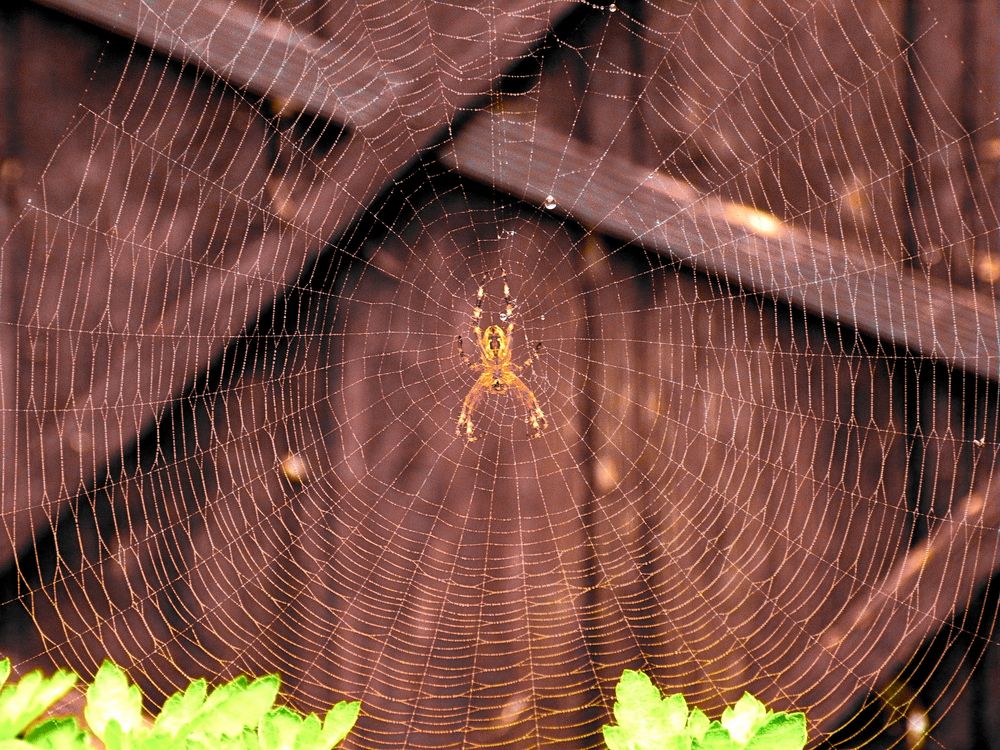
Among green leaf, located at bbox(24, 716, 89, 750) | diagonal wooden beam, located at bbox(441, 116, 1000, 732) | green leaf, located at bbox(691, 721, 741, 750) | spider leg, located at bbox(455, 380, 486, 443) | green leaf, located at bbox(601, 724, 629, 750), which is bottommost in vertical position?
green leaf, located at bbox(24, 716, 89, 750)

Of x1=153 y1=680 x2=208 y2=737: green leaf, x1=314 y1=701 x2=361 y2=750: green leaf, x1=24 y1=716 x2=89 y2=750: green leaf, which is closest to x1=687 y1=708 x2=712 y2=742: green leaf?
x1=314 y1=701 x2=361 y2=750: green leaf

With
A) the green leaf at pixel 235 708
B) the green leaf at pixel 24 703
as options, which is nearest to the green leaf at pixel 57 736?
the green leaf at pixel 24 703

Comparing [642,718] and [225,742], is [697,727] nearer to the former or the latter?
[642,718]

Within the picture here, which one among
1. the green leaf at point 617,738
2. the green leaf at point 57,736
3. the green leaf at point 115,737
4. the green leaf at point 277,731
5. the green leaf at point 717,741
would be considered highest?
the green leaf at point 717,741

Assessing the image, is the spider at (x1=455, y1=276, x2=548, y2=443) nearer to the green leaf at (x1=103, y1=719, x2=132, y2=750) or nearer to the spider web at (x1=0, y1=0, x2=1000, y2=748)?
the spider web at (x1=0, y1=0, x2=1000, y2=748)

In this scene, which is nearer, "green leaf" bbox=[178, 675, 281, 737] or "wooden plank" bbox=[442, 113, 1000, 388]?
"green leaf" bbox=[178, 675, 281, 737]

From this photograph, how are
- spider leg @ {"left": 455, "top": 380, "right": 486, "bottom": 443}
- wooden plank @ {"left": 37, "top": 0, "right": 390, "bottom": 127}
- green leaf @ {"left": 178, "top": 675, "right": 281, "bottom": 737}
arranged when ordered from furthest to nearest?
spider leg @ {"left": 455, "top": 380, "right": 486, "bottom": 443}, wooden plank @ {"left": 37, "top": 0, "right": 390, "bottom": 127}, green leaf @ {"left": 178, "top": 675, "right": 281, "bottom": 737}

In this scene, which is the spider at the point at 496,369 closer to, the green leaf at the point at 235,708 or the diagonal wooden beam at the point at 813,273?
the diagonal wooden beam at the point at 813,273

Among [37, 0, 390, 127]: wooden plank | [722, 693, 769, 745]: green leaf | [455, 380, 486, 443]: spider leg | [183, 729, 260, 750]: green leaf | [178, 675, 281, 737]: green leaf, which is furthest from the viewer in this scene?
[455, 380, 486, 443]: spider leg
